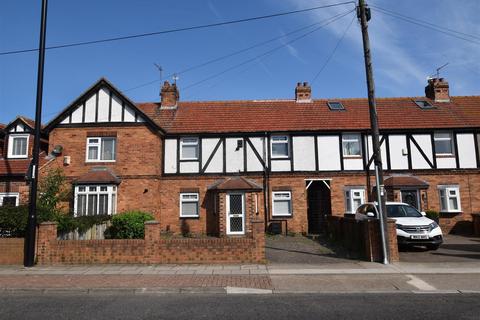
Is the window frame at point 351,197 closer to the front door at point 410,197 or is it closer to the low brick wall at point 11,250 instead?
the front door at point 410,197

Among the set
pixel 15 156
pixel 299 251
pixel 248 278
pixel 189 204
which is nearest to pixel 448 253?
pixel 299 251

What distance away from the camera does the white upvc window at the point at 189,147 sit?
20609 millimetres

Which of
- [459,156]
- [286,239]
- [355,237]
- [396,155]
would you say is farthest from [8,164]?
[459,156]

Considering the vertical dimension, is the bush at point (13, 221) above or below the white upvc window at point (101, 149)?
below

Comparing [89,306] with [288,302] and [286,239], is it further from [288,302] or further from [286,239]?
[286,239]

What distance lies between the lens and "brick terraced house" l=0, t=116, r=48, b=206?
19.4m

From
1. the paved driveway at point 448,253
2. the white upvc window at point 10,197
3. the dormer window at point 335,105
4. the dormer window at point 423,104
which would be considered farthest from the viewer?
the dormer window at point 335,105

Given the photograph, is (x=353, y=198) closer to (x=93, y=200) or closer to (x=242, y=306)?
(x=93, y=200)

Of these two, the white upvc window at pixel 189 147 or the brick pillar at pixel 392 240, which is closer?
the brick pillar at pixel 392 240

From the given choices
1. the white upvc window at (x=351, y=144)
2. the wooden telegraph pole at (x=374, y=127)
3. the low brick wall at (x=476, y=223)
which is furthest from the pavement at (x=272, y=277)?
the white upvc window at (x=351, y=144)

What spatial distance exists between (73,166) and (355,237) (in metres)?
14.1

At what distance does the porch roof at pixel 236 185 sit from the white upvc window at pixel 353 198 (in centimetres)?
476

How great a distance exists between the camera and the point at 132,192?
19.2 m

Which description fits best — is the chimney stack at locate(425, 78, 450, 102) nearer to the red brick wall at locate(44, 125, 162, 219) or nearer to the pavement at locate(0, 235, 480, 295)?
the pavement at locate(0, 235, 480, 295)
